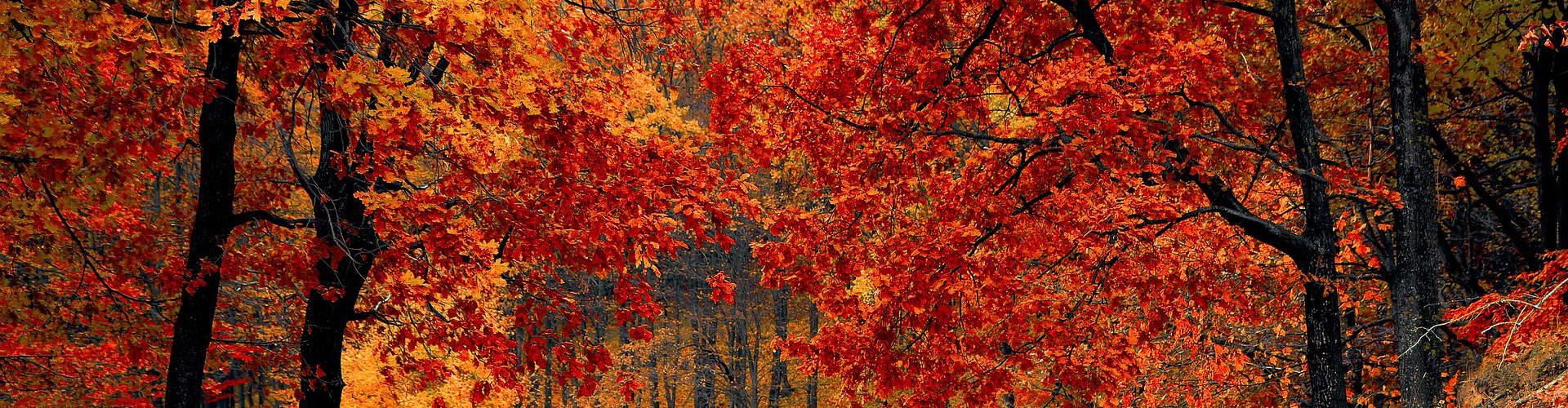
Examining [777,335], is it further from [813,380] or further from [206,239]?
[206,239]

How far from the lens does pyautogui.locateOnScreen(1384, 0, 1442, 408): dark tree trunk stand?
22.0ft

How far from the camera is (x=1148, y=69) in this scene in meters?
6.11

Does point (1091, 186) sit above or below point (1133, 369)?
above

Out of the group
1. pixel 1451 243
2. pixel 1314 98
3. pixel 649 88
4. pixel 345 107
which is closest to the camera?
pixel 345 107

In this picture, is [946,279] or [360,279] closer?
[946,279]

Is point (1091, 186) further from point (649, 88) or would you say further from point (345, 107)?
point (345, 107)

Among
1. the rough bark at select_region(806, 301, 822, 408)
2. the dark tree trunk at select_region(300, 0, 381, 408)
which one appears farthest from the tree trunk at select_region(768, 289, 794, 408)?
the dark tree trunk at select_region(300, 0, 381, 408)

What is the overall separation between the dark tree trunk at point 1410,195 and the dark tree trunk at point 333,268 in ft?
25.3

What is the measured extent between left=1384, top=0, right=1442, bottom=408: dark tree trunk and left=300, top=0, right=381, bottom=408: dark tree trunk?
7715mm

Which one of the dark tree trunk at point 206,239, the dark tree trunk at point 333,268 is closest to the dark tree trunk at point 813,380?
the dark tree trunk at point 333,268

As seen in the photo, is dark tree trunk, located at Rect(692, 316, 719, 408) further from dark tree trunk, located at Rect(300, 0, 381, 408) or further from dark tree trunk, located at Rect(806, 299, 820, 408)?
dark tree trunk, located at Rect(300, 0, 381, 408)

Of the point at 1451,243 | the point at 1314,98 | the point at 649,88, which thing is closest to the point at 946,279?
the point at 649,88

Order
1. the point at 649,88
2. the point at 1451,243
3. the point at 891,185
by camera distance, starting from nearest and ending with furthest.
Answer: the point at 649,88 → the point at 891,185 → the point at 1451,243

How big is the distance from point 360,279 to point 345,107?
315cm
